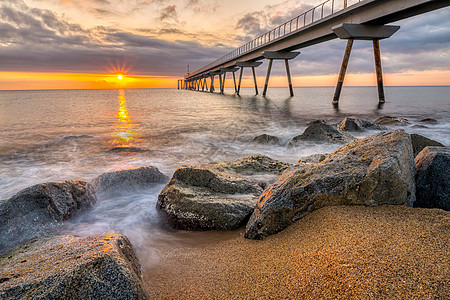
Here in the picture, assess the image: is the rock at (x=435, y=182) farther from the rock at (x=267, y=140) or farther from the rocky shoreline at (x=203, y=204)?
the rock at (x=267, y=140)

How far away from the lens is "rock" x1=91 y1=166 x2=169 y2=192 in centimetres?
470

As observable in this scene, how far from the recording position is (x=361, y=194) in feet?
7.81

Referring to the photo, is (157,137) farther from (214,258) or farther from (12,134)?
(214,258)

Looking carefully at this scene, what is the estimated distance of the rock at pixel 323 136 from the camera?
7922 mm

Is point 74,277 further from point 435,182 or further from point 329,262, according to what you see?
point 435,182

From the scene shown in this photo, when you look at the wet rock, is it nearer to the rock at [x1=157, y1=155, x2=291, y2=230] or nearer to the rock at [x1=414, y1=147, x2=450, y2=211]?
the rock at [x1=157, y1=155, x2=291, y2=230]

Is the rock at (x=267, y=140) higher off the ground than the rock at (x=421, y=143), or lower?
lower

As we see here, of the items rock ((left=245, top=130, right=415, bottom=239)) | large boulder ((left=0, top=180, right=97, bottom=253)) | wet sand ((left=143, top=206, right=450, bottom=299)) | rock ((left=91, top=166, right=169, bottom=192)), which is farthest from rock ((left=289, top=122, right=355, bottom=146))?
large boulder ((left=0, top=180, right=97, bottom=253))

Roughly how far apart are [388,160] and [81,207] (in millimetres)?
4063

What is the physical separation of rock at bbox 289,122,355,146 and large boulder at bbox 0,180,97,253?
651 centimetres

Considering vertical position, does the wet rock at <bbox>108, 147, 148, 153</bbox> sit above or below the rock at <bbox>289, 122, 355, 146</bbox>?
below

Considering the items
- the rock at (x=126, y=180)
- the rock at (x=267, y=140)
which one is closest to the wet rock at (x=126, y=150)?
the rock at (x=126, y=180)

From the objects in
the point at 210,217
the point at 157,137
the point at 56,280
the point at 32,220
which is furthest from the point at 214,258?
the point at 157,137

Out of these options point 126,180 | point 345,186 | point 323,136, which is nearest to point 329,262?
point 345,186
